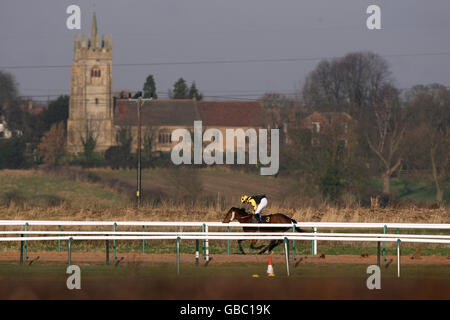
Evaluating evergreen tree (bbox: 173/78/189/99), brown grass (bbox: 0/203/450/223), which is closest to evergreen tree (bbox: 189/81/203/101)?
evergreen tree (bbox: 173/78/189/99)

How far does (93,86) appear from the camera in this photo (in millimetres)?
105375

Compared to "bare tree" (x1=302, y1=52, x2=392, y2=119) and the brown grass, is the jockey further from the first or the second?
"bare tree" (x1=302, y1=52, x2=392, y2=119)

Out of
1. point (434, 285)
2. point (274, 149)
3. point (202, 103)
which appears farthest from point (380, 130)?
point (434, 285)

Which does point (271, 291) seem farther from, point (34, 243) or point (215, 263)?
point (34, 243)

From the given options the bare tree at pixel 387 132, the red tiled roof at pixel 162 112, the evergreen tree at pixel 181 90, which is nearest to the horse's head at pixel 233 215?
the bare tree at pixel 387 132

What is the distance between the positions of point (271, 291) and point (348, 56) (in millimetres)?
77762

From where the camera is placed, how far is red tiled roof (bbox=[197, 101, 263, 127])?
9881 cm

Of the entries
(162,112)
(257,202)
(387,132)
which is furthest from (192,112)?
(257,202)

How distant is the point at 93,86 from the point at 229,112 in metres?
19.4

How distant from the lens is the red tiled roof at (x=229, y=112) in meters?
98.8

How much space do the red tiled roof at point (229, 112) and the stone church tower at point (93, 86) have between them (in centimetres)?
1232

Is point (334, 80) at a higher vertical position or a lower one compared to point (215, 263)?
higher

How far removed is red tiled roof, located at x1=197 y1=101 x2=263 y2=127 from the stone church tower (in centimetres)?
1232
